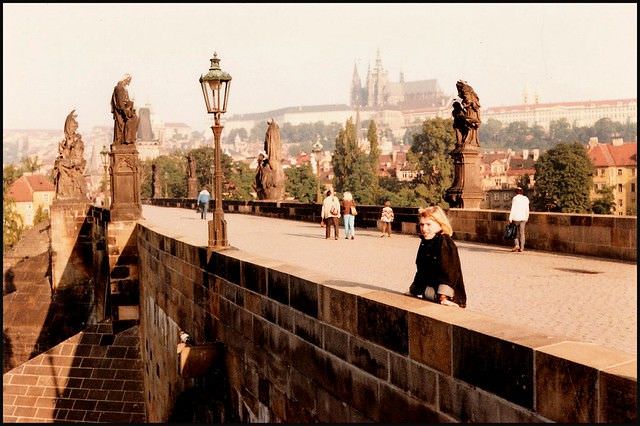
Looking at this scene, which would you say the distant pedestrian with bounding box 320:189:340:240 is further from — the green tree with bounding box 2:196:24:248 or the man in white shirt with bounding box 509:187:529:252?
the green tree with bounding box 2:196:24:248

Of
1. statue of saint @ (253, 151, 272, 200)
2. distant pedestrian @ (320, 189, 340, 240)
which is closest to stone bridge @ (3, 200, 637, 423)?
distant pedestrian @ (320, 189, 340, 240)

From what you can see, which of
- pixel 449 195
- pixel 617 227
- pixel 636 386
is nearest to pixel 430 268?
pixel 636 386

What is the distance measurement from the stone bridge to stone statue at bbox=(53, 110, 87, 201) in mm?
17239

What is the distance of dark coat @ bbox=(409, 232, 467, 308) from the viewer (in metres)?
4.80

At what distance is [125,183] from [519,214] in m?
10.7

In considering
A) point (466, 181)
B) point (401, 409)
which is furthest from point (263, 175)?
point (401, 409)

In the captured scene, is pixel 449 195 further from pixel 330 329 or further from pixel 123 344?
pixel 330 329

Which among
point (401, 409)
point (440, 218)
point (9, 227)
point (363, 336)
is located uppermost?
point (440, 218)

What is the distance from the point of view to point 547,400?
10.5 ft

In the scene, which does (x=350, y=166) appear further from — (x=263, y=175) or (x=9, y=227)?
(x=263, y=175)

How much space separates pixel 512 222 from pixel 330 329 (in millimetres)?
7755

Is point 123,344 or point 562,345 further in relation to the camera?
point 123,344

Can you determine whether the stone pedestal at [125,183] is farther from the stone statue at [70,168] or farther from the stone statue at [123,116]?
the stone statue at [70,168]

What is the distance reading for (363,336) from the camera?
4875mm
